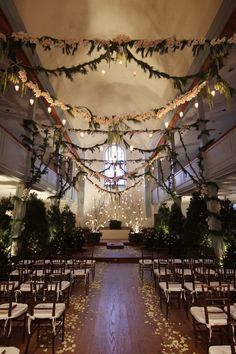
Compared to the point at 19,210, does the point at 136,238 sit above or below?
below

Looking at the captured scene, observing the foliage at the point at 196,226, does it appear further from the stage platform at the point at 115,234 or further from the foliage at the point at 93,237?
the stage platform at the point at 115,234

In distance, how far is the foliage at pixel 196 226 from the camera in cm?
900

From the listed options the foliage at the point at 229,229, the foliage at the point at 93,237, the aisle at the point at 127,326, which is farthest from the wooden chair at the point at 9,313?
the foliage at the point at 93,237

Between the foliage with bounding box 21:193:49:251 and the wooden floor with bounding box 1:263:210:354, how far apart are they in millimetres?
3034

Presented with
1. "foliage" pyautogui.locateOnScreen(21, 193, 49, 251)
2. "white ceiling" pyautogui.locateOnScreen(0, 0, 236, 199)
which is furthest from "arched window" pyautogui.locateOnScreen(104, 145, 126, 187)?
"foliage" pyautogui.locateOnScreen(21, 193, 49, 251)

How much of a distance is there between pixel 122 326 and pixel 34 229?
18.3 ft

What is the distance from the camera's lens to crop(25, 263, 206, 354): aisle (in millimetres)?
3666

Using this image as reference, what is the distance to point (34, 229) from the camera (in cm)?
891

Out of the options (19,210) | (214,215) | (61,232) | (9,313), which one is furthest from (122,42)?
(61,232)

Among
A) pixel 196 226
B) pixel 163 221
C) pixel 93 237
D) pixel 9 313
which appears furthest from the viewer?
pixel 93 237

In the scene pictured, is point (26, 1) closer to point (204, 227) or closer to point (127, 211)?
point (204, 227)

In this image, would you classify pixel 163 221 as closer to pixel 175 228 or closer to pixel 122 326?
pixel 175 228

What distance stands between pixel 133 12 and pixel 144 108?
7.32 meters

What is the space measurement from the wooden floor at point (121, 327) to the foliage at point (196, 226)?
3.10 m
